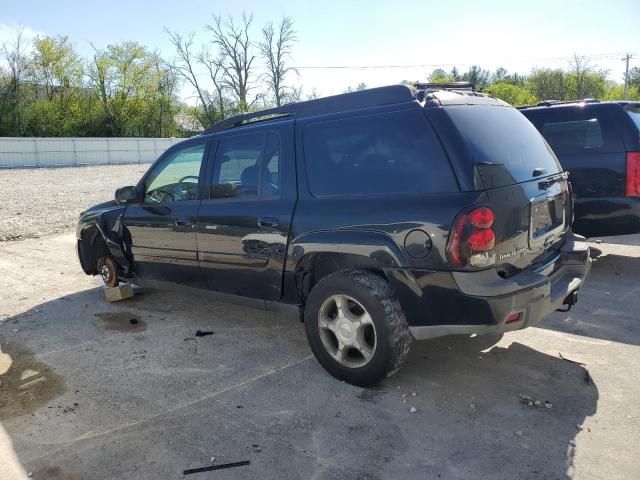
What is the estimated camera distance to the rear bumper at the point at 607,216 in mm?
5711

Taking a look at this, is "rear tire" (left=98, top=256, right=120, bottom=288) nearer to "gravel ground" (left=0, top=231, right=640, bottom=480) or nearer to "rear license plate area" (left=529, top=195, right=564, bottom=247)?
"gravel ground" (left=0, top=231, right=640, bottom=480)

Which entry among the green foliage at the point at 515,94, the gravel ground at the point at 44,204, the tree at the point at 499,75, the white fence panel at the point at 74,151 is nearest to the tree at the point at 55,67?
the white fence panel at the point at 74,151

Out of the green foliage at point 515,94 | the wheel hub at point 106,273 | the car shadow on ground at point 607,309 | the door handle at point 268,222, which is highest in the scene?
the green foliage at point 515,94

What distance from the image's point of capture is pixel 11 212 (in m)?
12.6

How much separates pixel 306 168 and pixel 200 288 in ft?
5.40

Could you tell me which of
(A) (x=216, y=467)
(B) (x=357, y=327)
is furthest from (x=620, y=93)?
(A) (x=216, y=467)

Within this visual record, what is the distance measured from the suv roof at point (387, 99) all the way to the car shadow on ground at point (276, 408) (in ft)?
6.18

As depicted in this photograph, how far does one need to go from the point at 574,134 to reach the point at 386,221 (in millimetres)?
4125

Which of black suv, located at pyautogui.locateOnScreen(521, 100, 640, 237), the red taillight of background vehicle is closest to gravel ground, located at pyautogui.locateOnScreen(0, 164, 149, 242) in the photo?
black suv, located at pyautogui.locateOnScreen(521, 100, 640, 237)

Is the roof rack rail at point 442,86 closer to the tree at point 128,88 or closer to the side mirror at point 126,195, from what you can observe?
the side mirror at point 126,195

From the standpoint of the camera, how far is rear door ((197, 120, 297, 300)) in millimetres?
3877

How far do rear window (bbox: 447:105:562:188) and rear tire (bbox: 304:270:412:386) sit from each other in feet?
3.19

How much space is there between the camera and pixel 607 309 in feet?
16.2

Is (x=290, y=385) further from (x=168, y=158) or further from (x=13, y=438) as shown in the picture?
(x=168, y=158)
